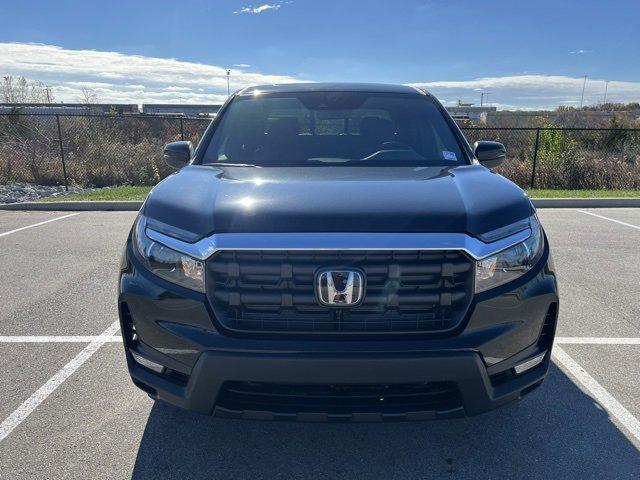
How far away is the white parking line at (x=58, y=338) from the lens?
3867 millimetres

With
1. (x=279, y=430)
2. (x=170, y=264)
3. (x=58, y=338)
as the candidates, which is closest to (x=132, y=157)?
(x=58, y=338)

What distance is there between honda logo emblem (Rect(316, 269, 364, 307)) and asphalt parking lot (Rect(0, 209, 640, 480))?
90 cm

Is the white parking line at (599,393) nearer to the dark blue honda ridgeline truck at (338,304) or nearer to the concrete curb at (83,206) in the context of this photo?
the dark blue honda ridgeline truck at (338,304)

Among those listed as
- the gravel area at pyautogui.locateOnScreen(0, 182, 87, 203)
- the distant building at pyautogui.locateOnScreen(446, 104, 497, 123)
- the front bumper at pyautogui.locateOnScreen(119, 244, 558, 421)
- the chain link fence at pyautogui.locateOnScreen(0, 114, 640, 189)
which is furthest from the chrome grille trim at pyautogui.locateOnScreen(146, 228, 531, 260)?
the distant building at pyautogui.locateOnScreen(446, 104, 497, 123)

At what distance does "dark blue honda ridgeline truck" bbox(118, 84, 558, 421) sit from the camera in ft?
6.82

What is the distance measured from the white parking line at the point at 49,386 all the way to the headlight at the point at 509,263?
252 cm

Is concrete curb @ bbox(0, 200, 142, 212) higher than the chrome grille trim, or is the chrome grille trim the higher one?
the chrome grille trim

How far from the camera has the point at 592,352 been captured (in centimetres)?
372

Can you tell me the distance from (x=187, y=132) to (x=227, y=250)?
1717 cm

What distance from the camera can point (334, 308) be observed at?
211cm

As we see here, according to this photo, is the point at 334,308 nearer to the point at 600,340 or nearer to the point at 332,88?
the point at 332,88

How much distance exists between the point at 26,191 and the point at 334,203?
1172 centimetres

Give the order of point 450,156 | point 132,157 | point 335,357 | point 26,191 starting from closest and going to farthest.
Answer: point 335,357
point 450,156
point 26,191
point 132,157

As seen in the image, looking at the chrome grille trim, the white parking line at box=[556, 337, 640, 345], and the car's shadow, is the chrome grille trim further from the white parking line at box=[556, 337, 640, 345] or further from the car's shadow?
the white parking line at box=[556, 337, 640, 345]
